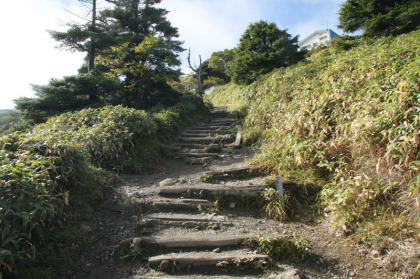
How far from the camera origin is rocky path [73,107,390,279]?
106 inches

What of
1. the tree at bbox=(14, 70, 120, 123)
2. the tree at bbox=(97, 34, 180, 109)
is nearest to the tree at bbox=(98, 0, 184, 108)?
the tree at bbox=(97, 34, 180, 109)

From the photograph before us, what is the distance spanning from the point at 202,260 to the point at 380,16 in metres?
8.99

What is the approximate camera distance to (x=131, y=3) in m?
11.8

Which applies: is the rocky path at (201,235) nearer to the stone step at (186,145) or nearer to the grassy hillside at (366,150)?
the grassy hillside at (366,150)

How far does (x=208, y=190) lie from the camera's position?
163 inches

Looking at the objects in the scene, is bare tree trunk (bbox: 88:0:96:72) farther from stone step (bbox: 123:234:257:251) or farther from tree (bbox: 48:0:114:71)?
stone step (bbox: 123:234:257:251)

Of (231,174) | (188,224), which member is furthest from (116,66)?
(188,224)

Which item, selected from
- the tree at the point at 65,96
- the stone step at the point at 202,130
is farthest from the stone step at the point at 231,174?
the tree at the point at 65,96

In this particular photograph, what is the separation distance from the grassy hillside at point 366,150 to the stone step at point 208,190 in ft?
2.46

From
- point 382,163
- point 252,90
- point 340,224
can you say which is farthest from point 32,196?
point 252,90

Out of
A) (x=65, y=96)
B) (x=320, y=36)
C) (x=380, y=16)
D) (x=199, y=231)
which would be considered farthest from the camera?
(x=320, y=36)

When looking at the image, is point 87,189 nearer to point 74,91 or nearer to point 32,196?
point 32,196

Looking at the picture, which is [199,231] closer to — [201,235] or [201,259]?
[201,235]

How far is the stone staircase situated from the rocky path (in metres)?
0.01
